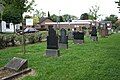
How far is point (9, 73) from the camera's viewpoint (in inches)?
463

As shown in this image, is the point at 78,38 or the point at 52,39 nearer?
the point at 52,39

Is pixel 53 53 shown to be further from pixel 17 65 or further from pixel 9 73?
pixel 9 73

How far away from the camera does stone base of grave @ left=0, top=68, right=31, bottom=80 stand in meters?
10.8

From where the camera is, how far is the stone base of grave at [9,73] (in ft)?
35.4

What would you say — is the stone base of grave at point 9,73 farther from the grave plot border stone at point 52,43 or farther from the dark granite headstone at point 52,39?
the dark granite headstone at point 52,39

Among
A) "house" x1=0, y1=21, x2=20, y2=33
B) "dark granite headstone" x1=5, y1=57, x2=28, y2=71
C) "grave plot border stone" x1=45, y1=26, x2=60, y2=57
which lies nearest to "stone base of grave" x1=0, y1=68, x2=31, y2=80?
"dark granite headstone" x1=5, y1=57, x2=28, y2=71

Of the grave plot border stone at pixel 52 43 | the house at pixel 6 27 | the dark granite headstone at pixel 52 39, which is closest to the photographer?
the grave plot border stone at pixel 52 43

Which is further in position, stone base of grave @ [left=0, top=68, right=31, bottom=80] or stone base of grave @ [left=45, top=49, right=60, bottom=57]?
stone base of grave @ [left=45, top=49, right=60, bottom=57]

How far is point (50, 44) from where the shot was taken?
679 inches

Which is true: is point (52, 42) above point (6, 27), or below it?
above

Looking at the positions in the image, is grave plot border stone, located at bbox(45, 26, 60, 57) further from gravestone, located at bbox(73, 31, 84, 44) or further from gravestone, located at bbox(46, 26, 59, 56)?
gravestone, located at bbox(73, 31, 84, 44)

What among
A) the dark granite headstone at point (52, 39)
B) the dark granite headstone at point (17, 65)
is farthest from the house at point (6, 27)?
the dark granite headstone at point (17, 65)

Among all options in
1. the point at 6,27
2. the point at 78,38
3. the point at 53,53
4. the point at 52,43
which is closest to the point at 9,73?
the point at 53,53

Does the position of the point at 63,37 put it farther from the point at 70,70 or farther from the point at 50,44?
the point at 70,70
